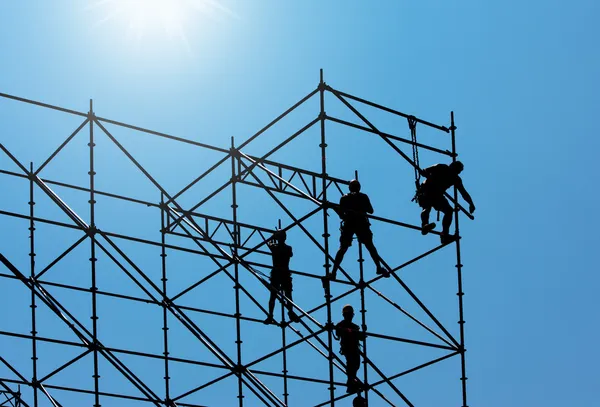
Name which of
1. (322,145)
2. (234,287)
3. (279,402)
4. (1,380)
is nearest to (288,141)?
(322,145)

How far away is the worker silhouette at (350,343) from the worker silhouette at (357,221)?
807 mm

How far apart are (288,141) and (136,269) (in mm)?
3131

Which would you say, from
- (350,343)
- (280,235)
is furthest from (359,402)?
(280,235)

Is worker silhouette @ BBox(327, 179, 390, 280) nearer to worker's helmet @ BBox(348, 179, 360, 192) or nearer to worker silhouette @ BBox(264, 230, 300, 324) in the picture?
worker's helmet @ BBox(348, 179, 360, 192)

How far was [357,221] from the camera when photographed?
2053 centimetres

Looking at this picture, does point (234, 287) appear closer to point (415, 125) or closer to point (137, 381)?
point (137, 381)

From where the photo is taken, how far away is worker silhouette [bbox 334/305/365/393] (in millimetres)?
20438

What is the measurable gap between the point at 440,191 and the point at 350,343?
2814 millimetres

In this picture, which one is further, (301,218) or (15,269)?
(301,218)

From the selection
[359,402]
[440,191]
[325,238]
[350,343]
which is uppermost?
[440,191]

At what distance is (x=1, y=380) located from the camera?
21328mm

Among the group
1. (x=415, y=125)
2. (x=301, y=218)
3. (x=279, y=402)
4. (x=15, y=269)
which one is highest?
(x=415, y=125)

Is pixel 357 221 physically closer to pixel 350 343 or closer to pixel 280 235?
pixel 350 343

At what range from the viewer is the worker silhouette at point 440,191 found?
20.9 m
